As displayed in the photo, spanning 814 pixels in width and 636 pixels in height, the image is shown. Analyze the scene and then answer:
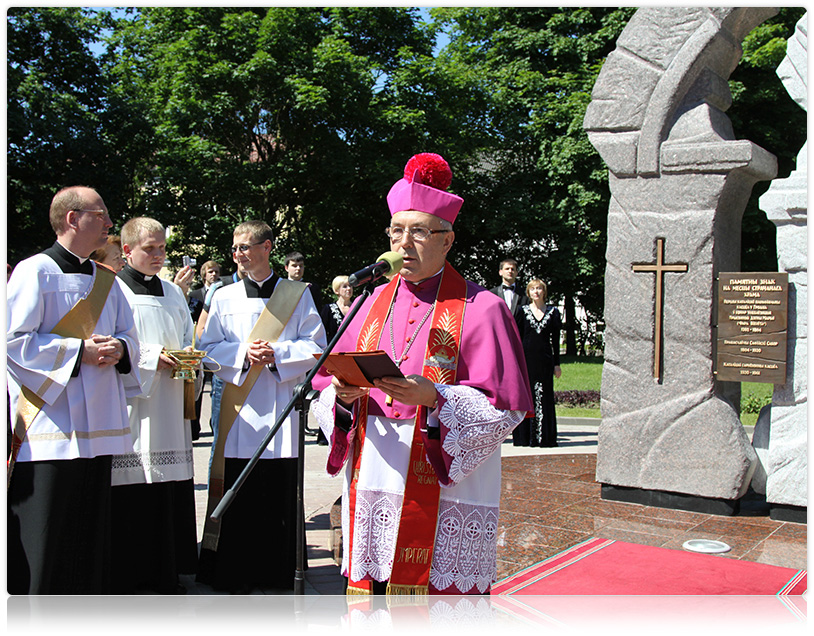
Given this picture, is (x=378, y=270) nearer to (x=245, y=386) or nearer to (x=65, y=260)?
(x=65, y=260)

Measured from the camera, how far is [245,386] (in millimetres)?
5023

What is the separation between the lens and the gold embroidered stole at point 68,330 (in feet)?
12.8

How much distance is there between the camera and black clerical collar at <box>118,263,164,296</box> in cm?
497

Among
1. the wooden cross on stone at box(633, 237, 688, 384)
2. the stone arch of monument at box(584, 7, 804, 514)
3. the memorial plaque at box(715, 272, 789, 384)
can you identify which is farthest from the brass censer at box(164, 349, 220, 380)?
the memorial plaque at box(715, 272, 789, 384)

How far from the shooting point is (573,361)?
80.0 feet

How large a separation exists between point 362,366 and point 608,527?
3721mm

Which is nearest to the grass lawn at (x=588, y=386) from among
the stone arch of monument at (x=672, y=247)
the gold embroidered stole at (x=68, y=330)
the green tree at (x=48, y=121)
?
the stone arch of monument at (x=672, y=247)

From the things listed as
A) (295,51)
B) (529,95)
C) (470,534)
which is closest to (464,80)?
(529,95)

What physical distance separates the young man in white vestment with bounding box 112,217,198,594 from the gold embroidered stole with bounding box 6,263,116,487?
51cm

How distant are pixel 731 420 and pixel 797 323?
2.89 feet

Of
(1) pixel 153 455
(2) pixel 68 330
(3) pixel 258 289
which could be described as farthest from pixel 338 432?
(3) pixel 258 289

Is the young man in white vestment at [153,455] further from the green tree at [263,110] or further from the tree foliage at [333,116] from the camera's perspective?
the green tree at [263,110]

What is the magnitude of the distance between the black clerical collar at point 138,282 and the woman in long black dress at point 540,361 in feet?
19.6

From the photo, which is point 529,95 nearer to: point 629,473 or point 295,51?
point 295,51
